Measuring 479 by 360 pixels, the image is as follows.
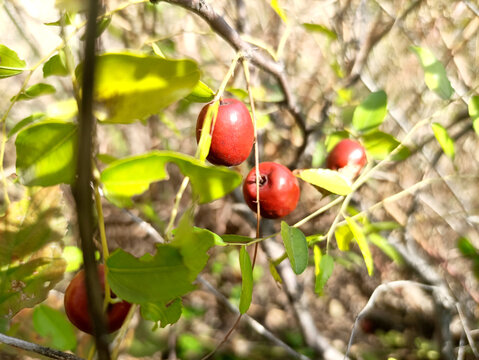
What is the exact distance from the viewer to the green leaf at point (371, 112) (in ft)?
3.03

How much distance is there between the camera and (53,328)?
0.84 meters

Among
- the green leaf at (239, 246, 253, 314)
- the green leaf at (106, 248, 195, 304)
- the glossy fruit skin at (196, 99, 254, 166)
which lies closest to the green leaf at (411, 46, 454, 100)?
the glossy fruit skin at (196, 99, 254, 166)

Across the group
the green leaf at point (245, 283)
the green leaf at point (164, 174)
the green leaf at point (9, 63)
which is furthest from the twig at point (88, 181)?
the green leaf at point (9, 63)

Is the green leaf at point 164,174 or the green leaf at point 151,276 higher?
the green leaf at point 164,174

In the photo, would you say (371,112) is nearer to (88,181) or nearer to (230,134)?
(230,134)

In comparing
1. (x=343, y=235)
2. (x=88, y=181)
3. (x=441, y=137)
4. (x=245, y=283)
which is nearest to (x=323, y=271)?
(x=343, y=235)

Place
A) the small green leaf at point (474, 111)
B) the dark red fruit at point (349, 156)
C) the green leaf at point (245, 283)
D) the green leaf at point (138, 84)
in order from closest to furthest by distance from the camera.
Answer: the green leaf at point (138, 84) → the green leaf at point (245, 283) → the small green leaf at point (474, 111) → the dark red fruit at point (349, 156)

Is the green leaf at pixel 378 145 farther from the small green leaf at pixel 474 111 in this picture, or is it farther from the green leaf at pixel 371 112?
the small green leaf at pixel 474 111

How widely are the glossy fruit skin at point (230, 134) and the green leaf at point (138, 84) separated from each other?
0.21 m

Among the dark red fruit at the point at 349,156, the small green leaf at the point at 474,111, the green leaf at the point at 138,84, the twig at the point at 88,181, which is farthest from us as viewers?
the dark red fruit at the point at 349,156

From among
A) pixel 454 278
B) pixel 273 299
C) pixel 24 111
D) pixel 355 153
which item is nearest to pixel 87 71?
pixel 355 153

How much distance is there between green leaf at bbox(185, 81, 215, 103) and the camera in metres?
0.60

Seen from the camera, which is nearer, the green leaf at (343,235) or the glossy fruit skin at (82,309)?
the glossy fruit skin at (82,309)

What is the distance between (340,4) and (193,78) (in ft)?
4.77
